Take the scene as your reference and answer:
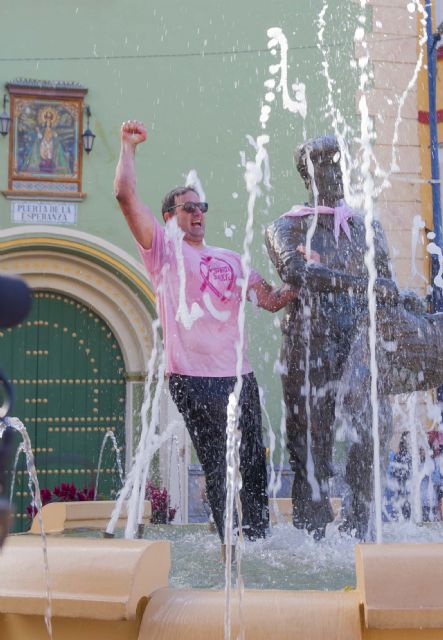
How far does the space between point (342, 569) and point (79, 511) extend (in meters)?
1.99

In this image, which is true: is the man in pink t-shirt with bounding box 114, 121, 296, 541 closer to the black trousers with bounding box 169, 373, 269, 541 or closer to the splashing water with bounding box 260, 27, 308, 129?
the black trousers with bounding box 169, 373, 269, 541

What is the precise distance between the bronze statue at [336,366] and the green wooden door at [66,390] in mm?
6184

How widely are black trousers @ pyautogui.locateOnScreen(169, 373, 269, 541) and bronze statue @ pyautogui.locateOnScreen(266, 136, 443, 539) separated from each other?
156 millimetres

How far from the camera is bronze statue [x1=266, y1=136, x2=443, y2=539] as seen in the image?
352cm

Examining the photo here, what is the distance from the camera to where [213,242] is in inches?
388

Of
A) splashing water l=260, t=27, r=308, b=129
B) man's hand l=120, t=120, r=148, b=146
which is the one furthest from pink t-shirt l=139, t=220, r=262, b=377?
splashing water l=260, t=27, r=308, b=129

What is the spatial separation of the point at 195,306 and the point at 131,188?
498mm

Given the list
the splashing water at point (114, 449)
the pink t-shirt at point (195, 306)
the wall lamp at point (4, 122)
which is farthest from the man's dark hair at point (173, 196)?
the wall lamp at point (4, 122)

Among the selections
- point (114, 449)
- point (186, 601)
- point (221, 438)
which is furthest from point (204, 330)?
point (114, 449)

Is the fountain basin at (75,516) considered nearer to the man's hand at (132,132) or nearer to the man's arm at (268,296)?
the man's arm at (268,296)

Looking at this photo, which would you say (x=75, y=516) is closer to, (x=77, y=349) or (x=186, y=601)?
(x=186, y=601)

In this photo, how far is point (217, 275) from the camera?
3.54 m

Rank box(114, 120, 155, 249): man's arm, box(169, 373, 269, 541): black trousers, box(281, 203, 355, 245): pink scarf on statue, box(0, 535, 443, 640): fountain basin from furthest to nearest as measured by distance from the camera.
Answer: box(281, 203, 355, 245): pink scarf on statue < box(169, 373, 269, 541): black trousers < box(114, 120, 155, 249): man's arm < box(0, 535, 443, 640): fountain basin

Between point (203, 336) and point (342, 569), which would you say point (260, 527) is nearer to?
point (342, 569)
